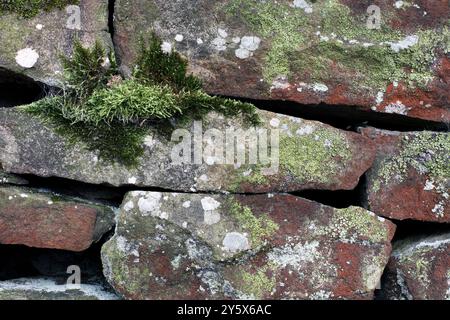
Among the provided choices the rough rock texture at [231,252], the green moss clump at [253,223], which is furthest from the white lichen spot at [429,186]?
the green moss clump at [253,223]

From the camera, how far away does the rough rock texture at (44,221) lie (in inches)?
139

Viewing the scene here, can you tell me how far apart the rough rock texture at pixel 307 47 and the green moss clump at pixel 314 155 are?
0.28 metres

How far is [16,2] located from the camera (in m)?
3.70

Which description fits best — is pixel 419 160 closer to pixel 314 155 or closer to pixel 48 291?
pixel 314 155

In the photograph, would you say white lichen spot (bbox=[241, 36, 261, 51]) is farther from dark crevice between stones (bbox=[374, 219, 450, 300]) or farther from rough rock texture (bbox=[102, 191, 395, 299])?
dark crevice between stones (bbox=[374, 219, 450, 300])

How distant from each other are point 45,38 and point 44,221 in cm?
114

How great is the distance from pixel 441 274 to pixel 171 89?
6.52 ft

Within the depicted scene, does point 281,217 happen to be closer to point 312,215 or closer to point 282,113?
point 312,215

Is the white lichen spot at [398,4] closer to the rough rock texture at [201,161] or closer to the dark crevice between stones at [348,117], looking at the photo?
the dark crevice between stones at [348,117]

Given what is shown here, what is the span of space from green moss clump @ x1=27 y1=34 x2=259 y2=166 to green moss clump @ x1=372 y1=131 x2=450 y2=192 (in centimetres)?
89

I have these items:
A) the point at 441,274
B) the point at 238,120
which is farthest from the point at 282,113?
the point at 441,274

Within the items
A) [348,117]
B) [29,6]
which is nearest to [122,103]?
[29,6]

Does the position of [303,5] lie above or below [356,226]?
above

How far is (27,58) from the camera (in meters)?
3.67
